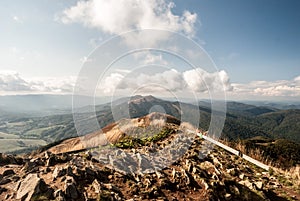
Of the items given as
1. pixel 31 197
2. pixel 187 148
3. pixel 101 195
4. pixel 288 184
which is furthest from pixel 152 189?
pixel 288 184

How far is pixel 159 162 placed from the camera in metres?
12.1

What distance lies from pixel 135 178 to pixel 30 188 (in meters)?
4.30

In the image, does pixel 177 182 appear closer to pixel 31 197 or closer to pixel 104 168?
pixel 104 168

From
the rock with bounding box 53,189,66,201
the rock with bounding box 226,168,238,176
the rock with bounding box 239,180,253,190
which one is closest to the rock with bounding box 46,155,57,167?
the rock with bounding box 53,189,66,201

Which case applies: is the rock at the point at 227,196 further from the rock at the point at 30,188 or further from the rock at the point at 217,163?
the rock at the point at 30,188

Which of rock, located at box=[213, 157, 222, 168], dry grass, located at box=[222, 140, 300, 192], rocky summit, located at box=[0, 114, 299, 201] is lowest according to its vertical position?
dry grass, located at box=[222, 140, 300, 192]

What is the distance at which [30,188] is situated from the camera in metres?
8.22

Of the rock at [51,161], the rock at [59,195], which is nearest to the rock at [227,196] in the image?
the rock at [59,195]

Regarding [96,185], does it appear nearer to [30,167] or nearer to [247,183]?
[30,167]

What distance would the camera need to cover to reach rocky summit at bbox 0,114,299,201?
8.43 metres

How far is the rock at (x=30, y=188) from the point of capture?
7.96m

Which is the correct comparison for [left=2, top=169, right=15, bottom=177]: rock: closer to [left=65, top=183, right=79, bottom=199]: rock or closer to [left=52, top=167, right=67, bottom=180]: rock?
[left=52, top=167, right=67, bottom=180]: rock

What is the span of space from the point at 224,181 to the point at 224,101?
175 inches

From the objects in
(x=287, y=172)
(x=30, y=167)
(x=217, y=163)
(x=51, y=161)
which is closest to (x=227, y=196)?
(x=217, y=163)
